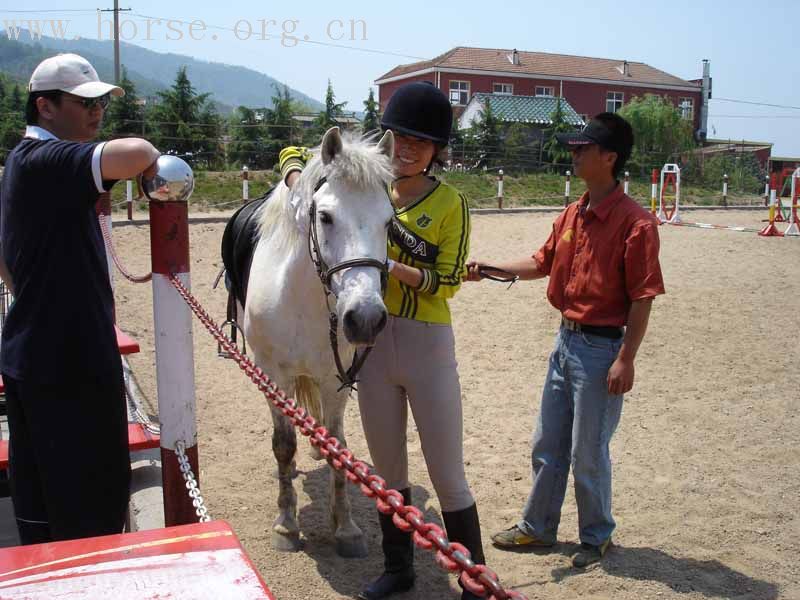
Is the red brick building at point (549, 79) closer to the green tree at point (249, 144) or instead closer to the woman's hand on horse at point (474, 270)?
the green tree at point (249, 144)

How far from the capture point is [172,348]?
202 cm

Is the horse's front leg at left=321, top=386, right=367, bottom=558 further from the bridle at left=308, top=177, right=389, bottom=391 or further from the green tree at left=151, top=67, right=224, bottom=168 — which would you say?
the green tree at left=151, top=67, right=224, bottom=168

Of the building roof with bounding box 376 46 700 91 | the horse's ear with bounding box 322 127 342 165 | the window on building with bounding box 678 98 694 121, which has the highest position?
the building roof with bounding box 376 46 700 91

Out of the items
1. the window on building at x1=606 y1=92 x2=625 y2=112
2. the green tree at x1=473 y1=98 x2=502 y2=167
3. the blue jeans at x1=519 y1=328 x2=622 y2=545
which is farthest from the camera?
the window on building at x1=606 y1=92 x2=625 y2=112

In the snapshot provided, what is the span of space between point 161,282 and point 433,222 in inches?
41.0

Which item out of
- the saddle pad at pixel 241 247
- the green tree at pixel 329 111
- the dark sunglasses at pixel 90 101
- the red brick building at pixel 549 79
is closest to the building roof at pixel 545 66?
the red brick building at pixel 549 79

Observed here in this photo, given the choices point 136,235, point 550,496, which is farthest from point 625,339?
point 136,235

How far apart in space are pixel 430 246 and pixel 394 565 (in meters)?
1.39

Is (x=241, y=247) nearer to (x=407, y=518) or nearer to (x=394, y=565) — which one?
(x=394, y=565)

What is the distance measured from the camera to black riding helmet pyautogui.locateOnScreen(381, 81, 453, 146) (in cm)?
263

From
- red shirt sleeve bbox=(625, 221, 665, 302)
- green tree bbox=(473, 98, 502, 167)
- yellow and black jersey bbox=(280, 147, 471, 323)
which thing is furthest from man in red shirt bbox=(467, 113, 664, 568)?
green tree bbox=(473, 98, 502, 167)

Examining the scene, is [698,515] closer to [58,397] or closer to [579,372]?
[579,372]

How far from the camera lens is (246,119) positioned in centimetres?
2498

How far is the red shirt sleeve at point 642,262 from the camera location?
118 inches
